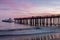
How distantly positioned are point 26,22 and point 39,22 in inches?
125

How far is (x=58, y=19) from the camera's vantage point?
24.9 m

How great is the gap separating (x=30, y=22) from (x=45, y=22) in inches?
116

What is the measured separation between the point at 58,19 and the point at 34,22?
433cm

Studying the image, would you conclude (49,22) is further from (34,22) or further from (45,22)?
(34,22)

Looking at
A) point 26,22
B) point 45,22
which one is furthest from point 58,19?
point 26,22

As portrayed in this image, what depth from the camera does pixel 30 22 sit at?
83.3 feet

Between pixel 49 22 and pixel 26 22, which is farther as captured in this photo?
pixel 26 22

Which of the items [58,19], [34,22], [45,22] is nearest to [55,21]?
[58,19]

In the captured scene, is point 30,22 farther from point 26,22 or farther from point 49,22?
point 49,22

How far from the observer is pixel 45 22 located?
2392 cm

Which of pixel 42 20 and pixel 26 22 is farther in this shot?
pixel 26 22

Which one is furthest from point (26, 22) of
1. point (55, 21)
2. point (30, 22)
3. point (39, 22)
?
point (55, 21)

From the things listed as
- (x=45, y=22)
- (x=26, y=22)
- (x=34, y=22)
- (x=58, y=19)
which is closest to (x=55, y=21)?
Answer: (x=58, y=19)

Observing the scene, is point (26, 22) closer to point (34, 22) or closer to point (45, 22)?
A: point (34, 22)
